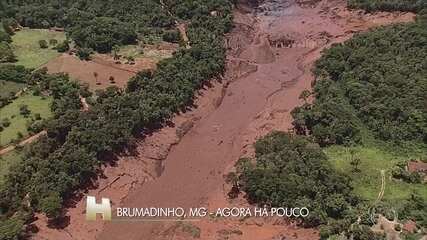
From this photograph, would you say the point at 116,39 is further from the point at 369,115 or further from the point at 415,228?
the point at 415,228

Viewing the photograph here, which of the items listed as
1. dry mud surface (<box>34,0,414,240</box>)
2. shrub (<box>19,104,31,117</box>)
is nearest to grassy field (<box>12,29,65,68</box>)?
shrub (<box>19,104,31,117</box>)

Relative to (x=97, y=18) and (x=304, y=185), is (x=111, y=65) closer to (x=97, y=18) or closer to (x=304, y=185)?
(x=97, y=18)

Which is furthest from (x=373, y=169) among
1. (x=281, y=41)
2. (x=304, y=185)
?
(x=281, y=41)

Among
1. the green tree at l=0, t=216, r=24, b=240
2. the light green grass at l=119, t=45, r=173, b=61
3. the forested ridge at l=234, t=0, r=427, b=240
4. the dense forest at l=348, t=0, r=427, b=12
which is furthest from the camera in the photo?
the dense forest at l=348, t=0, r=427, b=12

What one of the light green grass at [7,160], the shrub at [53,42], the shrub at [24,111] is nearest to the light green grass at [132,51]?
the shrub at [53,42]

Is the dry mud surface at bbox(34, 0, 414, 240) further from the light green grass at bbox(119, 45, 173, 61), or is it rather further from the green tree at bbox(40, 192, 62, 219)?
the light green grass at bbox(119, 45, 173, 61)

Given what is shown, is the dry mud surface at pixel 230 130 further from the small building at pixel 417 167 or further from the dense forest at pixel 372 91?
the small building at pixel 417 167

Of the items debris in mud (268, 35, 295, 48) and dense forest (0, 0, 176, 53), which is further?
debris in mud (268, 35, 295, 48)
